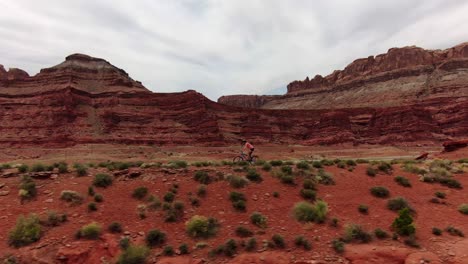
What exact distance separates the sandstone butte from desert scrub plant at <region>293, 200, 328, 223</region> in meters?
52.6

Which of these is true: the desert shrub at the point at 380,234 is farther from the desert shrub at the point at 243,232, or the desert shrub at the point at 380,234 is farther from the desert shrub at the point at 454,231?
the desert shrub at the point at 243,232

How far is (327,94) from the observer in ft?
428

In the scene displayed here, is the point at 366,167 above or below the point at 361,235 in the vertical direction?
above

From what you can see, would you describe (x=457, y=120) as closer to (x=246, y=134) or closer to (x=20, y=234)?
(x=246, y=134)

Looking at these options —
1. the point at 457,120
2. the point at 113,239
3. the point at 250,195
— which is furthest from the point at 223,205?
the point at 457,120

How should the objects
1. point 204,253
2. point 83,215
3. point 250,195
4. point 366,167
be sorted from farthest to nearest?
point 366,167 → point 250,195 → point 83,215 → point 204,253

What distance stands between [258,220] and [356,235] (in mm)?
3158

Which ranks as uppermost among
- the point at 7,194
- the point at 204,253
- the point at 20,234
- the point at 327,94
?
the point at 327,94

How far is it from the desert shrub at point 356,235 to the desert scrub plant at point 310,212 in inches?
42.6

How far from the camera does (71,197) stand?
1272 centimetres

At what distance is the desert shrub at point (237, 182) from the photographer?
1420 cm

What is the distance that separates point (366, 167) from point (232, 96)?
173 metres

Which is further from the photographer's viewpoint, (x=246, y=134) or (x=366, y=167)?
(x=246, y=134)

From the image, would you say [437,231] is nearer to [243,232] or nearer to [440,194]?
[440,194]
